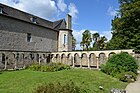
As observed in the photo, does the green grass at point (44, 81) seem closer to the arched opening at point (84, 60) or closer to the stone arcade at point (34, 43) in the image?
the stone arcade at point (34, 43)

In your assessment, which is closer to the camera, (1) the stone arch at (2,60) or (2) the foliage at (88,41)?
(1) the stone arch at (2,60)

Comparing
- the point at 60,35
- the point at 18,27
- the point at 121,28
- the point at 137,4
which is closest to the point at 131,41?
the point at 121,28

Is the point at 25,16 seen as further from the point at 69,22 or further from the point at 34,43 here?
the point at 69,22

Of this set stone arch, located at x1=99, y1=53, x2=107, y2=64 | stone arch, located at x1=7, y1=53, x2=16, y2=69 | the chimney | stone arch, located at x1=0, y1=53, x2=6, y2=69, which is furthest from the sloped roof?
stone arch, located at x1=0, y1=53, x2=6, y2=69

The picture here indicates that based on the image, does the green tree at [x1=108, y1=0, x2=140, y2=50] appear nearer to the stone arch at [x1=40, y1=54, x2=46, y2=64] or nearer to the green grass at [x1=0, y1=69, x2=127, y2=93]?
the stone arch at [x1=40, y1=54, x2=46, y2=64]

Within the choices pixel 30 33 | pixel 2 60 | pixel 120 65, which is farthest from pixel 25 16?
pixel 120 65

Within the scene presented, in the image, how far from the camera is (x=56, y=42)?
3194 centimetres

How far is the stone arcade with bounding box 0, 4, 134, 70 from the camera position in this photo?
21781 millimetres

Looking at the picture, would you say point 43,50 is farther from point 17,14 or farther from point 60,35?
point 17,14

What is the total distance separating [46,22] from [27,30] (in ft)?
22.8

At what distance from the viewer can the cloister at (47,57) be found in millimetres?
21753

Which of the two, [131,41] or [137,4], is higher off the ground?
[137,4]

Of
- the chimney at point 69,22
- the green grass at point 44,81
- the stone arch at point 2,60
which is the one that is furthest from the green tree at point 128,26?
the stone arch at point 2,60

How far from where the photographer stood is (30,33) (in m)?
25.6
